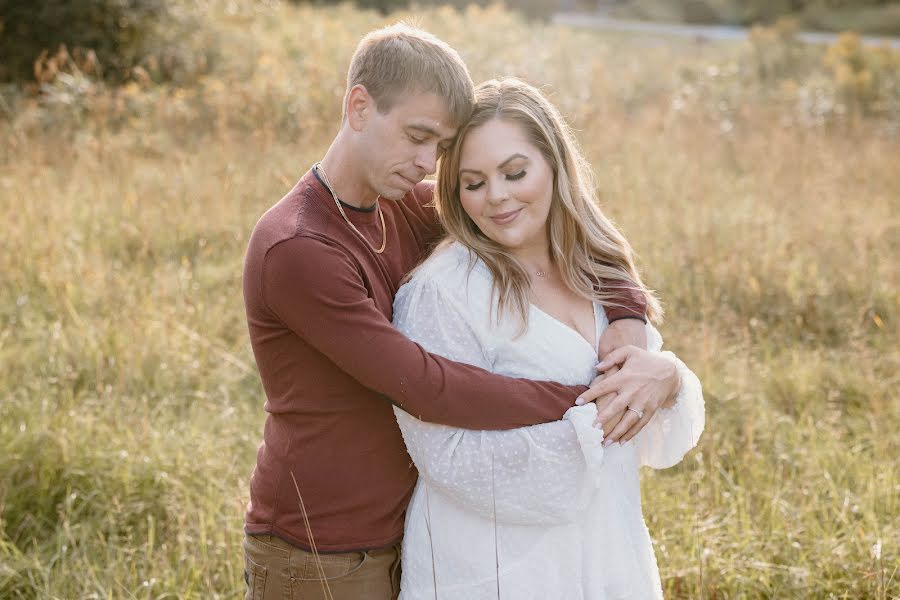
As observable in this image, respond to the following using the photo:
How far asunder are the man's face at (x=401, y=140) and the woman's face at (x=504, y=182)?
134 mm

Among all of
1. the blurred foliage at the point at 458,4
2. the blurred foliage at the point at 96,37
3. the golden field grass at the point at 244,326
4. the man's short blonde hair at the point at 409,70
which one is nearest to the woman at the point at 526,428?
the man's short blonde hair at the point at 409,70

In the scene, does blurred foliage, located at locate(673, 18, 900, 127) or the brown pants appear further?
blurred foliage, located at locate(673, 18, 900, 127)

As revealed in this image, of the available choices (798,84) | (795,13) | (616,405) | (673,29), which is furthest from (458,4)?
(616,405)

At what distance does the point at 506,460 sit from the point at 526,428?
0.30 ft

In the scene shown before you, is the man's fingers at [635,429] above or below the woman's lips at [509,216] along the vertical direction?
below

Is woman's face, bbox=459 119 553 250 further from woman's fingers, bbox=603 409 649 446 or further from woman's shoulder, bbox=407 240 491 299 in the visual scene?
woman's fingers, bbox=603 409 649 446

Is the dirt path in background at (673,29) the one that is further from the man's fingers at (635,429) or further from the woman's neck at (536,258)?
the man's fingers at (635,429)

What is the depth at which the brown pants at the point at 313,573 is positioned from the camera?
2285 millimetres

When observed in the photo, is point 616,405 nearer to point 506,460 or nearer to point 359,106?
point 506,460

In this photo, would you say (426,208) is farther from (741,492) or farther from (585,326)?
(741,492)

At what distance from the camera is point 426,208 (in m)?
2.69

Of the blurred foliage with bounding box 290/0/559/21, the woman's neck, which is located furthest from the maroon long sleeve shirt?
the blurred foliage with bounding box 290/0/559/21

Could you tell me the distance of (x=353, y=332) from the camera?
206cm

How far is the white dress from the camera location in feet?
7.25
